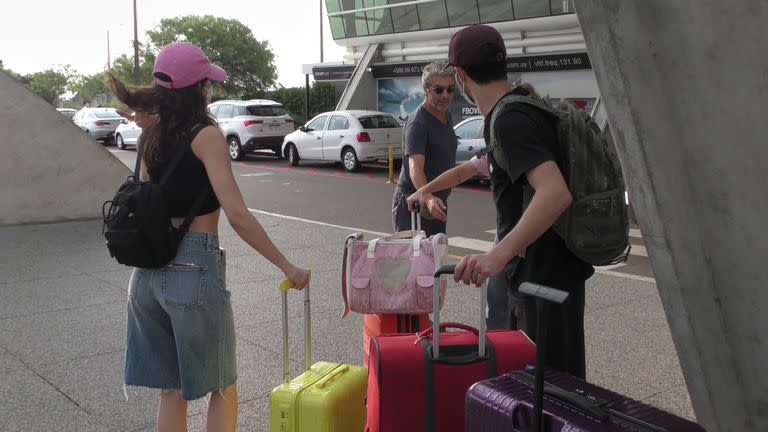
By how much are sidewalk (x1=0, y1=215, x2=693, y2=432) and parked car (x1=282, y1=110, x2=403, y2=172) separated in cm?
1148

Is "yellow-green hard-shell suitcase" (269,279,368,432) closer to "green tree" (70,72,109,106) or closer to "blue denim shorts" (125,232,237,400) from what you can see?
"blue denim shorts" (125,232,237,400)

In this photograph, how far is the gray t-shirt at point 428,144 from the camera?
490 centimetres

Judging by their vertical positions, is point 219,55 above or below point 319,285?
above

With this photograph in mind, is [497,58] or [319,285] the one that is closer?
[497,58]

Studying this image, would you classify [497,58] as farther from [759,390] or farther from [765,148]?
[759,390]

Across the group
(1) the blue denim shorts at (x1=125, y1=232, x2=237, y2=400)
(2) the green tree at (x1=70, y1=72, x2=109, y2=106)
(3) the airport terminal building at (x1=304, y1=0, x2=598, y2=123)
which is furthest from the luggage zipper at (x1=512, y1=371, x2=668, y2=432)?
(2) the green tree at (x1=70, y1=72, x2=109, y2=106)

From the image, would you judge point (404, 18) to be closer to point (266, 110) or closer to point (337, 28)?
point (337, 28)

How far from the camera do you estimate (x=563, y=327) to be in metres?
2.92

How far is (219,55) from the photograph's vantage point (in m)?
70.0

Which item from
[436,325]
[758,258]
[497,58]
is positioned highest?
[497,58]

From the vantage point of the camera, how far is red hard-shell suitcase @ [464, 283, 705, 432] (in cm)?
219

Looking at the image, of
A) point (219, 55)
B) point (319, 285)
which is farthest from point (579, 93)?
point (219, 55)

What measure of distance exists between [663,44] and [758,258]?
828 mm

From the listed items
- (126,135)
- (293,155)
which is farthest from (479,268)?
(126,135)
